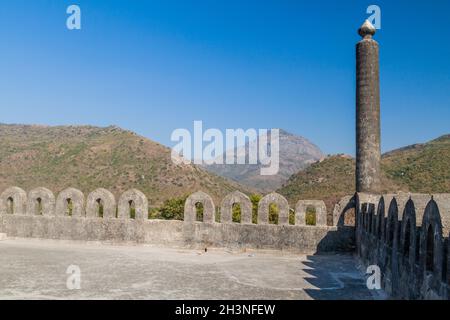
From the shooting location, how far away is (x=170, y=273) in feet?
29.8

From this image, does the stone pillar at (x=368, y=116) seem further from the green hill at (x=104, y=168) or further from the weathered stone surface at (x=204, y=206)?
the green hill at (x=104, y=168)

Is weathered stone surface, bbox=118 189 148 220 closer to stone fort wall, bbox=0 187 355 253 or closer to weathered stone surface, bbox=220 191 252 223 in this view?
stone fort wall, bbox=0 187 355 253

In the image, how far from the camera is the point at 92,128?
70812mm

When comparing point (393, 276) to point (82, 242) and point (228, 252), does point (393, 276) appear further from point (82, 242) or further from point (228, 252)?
point (82, 242)

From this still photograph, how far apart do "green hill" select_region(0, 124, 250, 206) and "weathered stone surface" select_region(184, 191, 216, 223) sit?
27045 millimetres

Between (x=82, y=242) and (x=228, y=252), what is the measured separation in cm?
411

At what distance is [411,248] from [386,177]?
36.4 metres

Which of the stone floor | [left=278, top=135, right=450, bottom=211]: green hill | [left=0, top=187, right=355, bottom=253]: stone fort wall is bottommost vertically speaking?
the stone floor

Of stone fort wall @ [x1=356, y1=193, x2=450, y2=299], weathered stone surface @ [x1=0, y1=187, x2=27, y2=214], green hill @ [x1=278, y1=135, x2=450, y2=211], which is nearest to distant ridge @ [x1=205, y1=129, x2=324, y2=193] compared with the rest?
green hill @ [x1=278, y1=135, x2=450, y2=211]

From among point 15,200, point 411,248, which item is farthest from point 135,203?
point 411,248

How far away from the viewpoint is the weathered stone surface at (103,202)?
42.2ft

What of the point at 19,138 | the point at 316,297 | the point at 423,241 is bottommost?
the point at 316,297

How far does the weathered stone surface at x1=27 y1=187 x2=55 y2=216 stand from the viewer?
13406 millimetres
